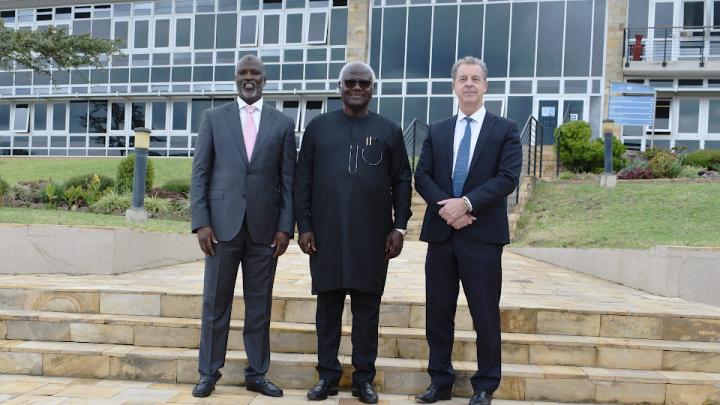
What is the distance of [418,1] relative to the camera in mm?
21750

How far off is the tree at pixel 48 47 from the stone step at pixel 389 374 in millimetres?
10127

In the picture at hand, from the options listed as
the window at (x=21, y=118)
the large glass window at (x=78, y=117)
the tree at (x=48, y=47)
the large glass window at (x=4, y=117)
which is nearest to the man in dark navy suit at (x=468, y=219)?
the tree at (x=48, y=47)

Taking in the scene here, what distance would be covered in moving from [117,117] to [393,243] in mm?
24105

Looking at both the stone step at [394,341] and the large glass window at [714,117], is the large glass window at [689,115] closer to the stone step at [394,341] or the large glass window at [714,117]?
the large glass window at [714,117]

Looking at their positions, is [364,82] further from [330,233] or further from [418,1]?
[418,1]

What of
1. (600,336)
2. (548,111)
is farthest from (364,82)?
(548,111)

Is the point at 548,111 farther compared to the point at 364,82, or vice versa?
the point at 548,111

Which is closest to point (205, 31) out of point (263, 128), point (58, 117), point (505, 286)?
point (58, 117)

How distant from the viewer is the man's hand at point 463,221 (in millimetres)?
3350

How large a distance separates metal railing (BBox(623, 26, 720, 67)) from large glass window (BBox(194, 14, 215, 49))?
1526 centimetres

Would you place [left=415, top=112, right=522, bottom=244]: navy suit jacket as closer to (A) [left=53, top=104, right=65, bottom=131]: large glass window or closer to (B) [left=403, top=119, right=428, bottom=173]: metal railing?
(B) [left=403, top=119, right=428, bottom=173]: metal railing

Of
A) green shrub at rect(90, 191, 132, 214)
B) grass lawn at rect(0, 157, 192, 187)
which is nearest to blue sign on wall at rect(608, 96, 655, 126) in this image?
grass lawn at rect(0, 157, 192, 187)

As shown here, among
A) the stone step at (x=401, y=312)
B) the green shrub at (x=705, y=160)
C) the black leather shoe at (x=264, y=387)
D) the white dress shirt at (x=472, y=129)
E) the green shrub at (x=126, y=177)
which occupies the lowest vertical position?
the black leather shoe at (x=264, y=387)

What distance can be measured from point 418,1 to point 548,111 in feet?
20.1
